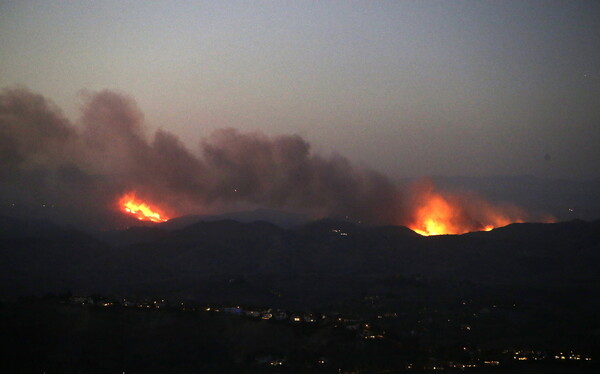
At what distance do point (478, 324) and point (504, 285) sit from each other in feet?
97.2

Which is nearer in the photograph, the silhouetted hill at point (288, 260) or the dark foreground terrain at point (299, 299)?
the dark foreground terrain at point (299, 299)

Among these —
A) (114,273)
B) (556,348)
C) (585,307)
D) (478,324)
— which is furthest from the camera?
(114,273)

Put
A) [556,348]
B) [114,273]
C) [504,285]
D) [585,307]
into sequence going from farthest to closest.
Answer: [114,273], [504,285], [585,307], [556,348]

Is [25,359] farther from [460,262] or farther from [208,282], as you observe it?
[460,262]

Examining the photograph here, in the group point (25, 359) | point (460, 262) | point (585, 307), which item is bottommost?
point (25, 359)

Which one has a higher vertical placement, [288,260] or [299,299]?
[288,260]

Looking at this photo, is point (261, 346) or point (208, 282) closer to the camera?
point (261, 346)

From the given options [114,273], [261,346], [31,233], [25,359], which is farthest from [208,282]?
[31,233]

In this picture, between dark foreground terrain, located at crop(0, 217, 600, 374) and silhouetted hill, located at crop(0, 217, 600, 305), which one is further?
silhouetted hill, located at crop(0, 217, 600, 305)

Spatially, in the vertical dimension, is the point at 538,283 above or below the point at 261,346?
above

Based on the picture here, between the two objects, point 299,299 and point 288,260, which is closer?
point 299,299

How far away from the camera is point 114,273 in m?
150

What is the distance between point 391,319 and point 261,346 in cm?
3241

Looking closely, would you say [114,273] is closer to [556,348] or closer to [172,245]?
[172,245]
